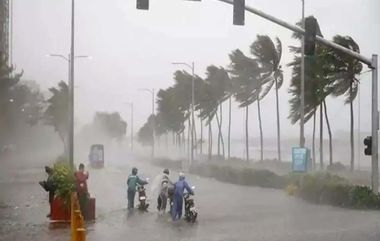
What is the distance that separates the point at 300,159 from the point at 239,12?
13.4m

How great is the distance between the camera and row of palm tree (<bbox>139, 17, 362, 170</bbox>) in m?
34.9

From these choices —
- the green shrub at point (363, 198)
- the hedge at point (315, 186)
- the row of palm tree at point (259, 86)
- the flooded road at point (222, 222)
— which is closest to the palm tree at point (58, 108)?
the row of palm tree at point (259, 86)

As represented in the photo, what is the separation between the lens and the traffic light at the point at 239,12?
14.8 m

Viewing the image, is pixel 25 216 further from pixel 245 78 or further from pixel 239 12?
pixel 245 78

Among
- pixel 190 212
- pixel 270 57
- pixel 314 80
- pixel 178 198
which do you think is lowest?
pixel 190 212

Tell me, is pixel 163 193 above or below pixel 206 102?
below

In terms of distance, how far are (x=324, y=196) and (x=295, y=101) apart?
20.0 metres

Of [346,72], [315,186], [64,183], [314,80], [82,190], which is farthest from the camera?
[314,80]

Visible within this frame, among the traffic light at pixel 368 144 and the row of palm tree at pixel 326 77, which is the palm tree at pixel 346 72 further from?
the traffic light at pixel 368 144

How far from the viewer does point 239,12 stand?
14.8m

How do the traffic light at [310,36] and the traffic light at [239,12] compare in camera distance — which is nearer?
the traffic light at [239,12]

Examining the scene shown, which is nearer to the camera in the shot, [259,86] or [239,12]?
[239,12]

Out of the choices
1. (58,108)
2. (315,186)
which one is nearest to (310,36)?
(315,186)

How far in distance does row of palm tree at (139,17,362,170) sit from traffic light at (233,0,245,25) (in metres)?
7.39
